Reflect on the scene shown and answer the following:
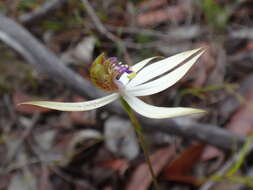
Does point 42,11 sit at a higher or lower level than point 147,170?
higher

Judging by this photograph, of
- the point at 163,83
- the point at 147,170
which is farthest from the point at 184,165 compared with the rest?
the point at 163,83

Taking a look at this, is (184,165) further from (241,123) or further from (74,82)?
(74,82)

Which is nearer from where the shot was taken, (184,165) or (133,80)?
(133,80)

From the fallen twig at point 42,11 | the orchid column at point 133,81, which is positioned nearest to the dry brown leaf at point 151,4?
the fallen twig at point 42,11

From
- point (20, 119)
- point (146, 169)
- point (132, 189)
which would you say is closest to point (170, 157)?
point (146, 169)

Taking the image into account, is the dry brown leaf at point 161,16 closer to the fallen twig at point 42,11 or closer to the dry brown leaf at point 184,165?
the fallen twig at point 42,11

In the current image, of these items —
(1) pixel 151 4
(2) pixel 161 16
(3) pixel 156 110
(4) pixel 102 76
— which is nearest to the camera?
(3) pixel 156 110
